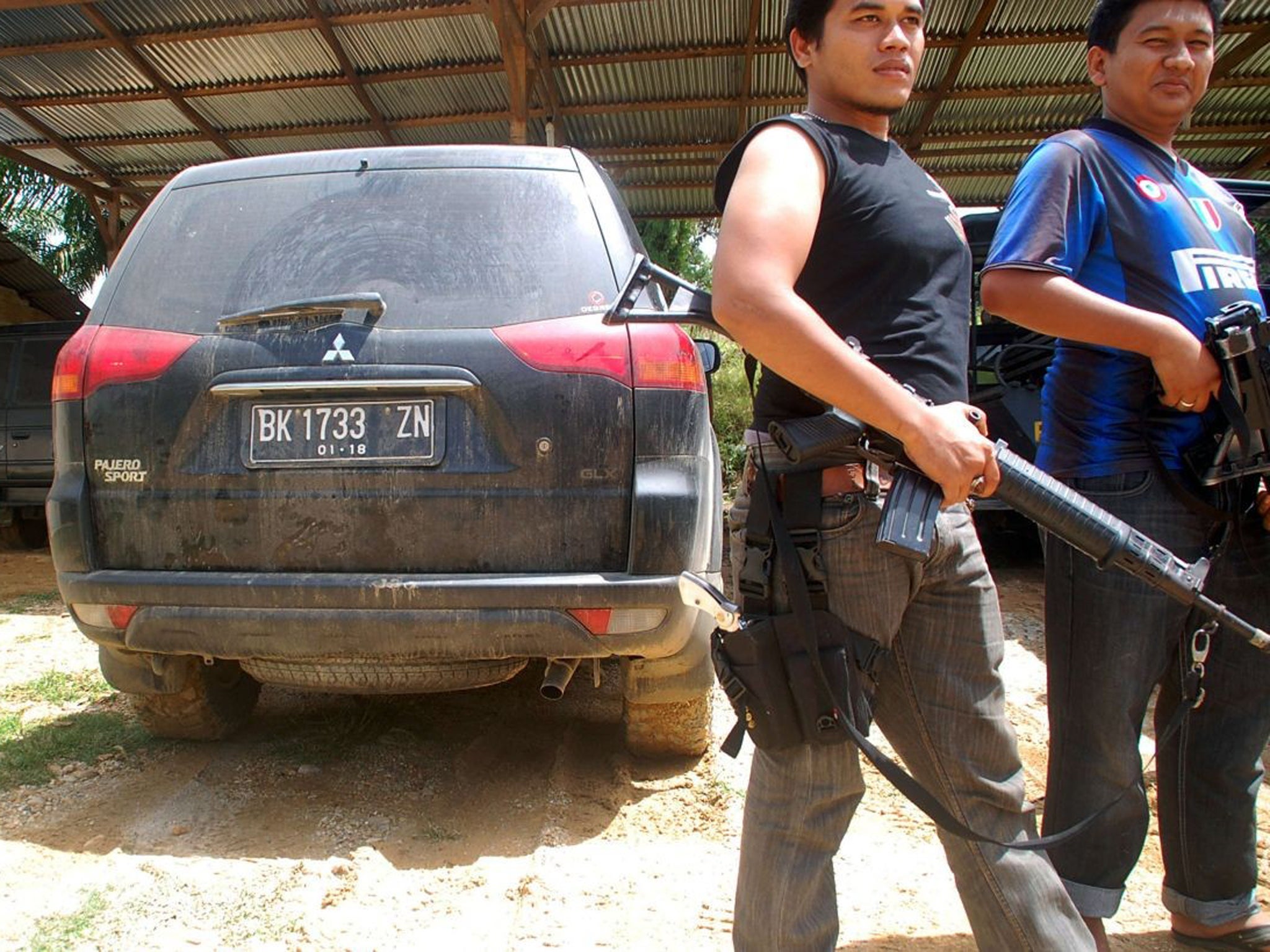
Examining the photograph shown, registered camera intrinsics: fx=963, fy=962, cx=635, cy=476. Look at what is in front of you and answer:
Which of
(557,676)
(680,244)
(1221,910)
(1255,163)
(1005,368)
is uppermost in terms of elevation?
(680,244)

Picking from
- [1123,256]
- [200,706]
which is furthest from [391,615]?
[1123,256]

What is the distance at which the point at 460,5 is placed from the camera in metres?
7.06

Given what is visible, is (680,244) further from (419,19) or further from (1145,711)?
(1145,711)

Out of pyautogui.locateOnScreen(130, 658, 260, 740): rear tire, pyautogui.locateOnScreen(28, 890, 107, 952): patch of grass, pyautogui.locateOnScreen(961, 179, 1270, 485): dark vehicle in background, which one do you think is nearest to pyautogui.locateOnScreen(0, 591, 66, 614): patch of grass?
pyautogui.locateOnScreen(130, 658, 260, 740): rear tire

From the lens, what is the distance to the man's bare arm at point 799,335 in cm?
128

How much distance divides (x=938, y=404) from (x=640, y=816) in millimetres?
1733

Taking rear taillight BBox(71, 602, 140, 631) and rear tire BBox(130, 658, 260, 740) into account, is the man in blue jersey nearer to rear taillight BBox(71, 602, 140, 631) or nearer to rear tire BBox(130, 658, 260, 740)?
rear taillight BBox(71, 602, 140, 631)

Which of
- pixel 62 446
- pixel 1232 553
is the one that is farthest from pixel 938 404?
pixel 62 446

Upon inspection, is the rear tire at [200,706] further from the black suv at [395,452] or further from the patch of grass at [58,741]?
the black suv at [395,452]

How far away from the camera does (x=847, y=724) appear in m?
1.38

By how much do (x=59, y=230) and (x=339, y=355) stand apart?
62.5ft

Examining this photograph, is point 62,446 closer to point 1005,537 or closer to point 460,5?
point 460,5

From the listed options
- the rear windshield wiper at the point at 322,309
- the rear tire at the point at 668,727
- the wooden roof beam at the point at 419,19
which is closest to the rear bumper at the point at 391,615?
the rear tire at the point at 668,727

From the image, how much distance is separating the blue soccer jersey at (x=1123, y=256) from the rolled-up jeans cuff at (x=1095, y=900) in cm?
84
